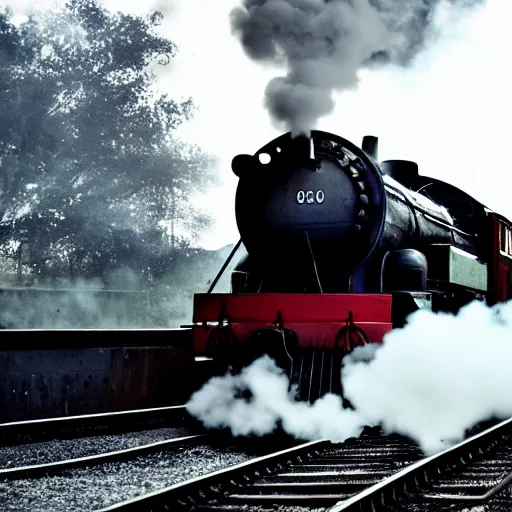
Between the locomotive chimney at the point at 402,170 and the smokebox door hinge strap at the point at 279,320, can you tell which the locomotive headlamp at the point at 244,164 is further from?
the locomotive chimney at the point at 402,170

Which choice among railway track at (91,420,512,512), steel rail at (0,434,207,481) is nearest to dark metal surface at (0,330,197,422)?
steel rail at (0,434,207,481)

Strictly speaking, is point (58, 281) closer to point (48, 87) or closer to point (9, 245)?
point (9, 245)

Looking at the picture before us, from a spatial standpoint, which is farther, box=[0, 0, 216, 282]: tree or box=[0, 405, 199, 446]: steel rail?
box=[0, 0, 216, 282]: tree

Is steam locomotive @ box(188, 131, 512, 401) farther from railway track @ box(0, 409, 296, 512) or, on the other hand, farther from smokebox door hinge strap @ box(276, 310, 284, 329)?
railway track @ box(0, 409, 296, 512)

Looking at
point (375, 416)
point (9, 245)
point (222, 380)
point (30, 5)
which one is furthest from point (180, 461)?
point (30, 5)

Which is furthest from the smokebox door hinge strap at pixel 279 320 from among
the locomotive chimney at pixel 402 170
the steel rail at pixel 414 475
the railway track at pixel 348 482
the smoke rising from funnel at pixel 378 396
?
the locomotive chimney at pixel 402 170

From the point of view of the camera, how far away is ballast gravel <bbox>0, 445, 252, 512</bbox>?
15.8 ft

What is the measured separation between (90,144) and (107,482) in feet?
58.0

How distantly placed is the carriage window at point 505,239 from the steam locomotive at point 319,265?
1952 mm

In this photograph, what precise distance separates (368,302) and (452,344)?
1.41 meters

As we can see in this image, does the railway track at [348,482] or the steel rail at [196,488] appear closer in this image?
the steel rail at [196,488]

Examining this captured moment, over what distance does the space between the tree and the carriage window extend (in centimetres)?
1187

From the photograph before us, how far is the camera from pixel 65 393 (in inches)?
344

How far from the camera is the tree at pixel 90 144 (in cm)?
2100
